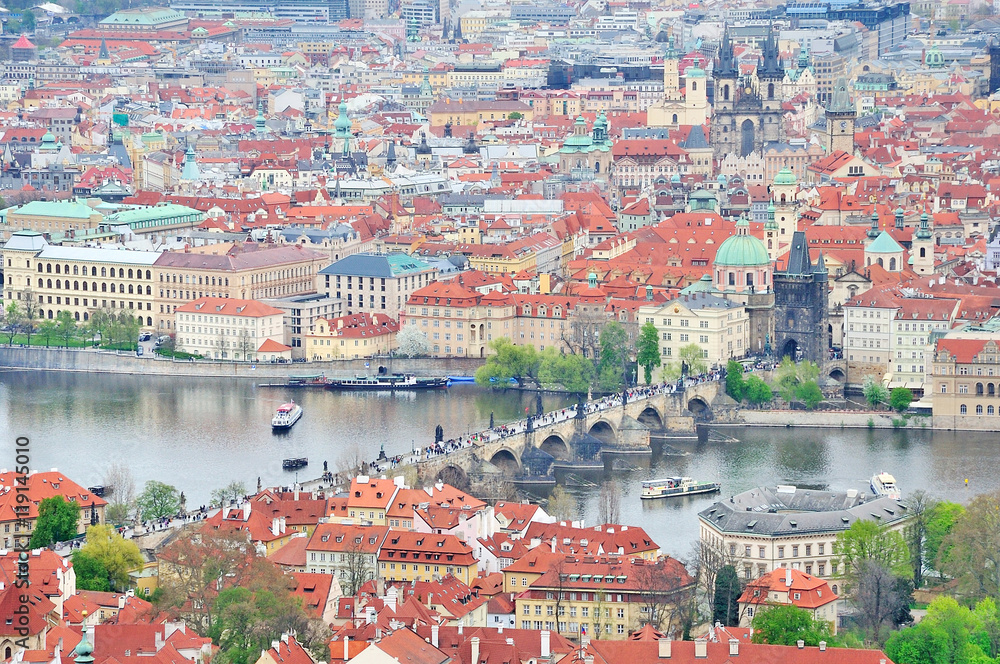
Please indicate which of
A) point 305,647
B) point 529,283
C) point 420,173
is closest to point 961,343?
point 529,283

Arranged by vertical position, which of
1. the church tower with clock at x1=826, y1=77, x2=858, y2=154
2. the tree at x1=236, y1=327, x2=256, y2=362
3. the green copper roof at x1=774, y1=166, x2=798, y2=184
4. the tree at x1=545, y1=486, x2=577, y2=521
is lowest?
the tree at x1=545, y1=486, x2=577, y2=521

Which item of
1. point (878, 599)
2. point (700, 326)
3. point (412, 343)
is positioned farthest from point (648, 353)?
point (878, 599)

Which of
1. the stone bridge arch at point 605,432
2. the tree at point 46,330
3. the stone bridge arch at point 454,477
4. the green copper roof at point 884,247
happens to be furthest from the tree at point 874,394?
the tree at point 46,330

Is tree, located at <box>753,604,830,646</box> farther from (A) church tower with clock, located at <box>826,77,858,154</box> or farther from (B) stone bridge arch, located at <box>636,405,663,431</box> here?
(A) church tower with clock, located at <box>826,77,858,154</box>

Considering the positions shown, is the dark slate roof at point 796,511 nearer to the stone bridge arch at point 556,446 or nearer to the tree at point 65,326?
the stone bridge arch at point 556,446

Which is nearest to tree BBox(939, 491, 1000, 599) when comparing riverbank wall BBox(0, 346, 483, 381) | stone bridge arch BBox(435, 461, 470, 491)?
stone bridge arch BBox(435, 461, 470, 491)

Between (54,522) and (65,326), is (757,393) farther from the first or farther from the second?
(54,522)

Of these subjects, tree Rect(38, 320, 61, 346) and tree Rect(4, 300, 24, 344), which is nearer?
tree Rect(38, 320, 61, 346)
